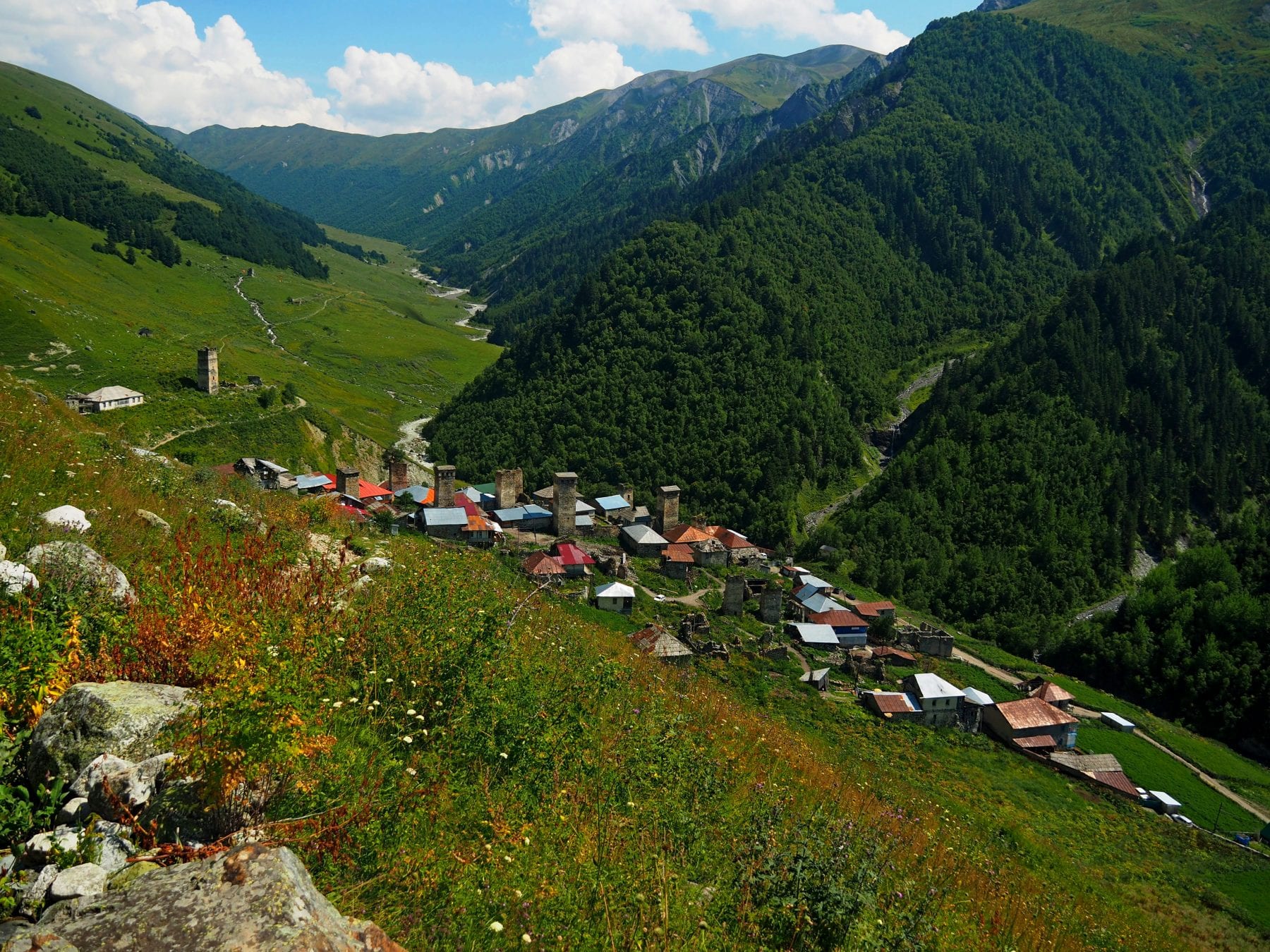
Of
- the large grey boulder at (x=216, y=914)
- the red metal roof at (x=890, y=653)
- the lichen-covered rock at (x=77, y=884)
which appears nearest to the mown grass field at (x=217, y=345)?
the lichen-covered rock at (x=77, y=884)

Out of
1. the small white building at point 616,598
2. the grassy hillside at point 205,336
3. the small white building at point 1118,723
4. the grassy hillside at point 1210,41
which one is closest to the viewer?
the small white building at point 616,598

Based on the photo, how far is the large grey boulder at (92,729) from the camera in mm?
5133

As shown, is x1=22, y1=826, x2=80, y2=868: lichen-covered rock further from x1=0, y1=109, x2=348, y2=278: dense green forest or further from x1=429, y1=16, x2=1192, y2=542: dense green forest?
x1=0, y1=109, x2=348, y2=278: dense green forest

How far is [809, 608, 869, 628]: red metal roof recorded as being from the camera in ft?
149

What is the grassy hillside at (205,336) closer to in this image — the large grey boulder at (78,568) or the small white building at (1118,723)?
the large grey boulder at (78,568)

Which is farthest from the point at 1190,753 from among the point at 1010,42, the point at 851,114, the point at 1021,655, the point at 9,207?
the point at 1010,42

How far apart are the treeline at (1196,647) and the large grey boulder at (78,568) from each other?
61.5m

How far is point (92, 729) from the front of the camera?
521 centimetres

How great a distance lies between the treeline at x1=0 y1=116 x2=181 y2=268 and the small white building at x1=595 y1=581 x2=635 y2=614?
10112 centimetres

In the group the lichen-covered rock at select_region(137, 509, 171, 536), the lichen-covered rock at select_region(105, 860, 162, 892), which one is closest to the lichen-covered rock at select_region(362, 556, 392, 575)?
the lichen-covered rock at select_region(137, 509, 171, 536)

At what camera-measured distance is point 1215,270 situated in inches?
3944

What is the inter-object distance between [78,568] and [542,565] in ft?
112

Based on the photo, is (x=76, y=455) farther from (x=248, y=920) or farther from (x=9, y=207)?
(x=9, y=207)

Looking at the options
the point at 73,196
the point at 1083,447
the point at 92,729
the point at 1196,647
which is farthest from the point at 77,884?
the point at 73,196
